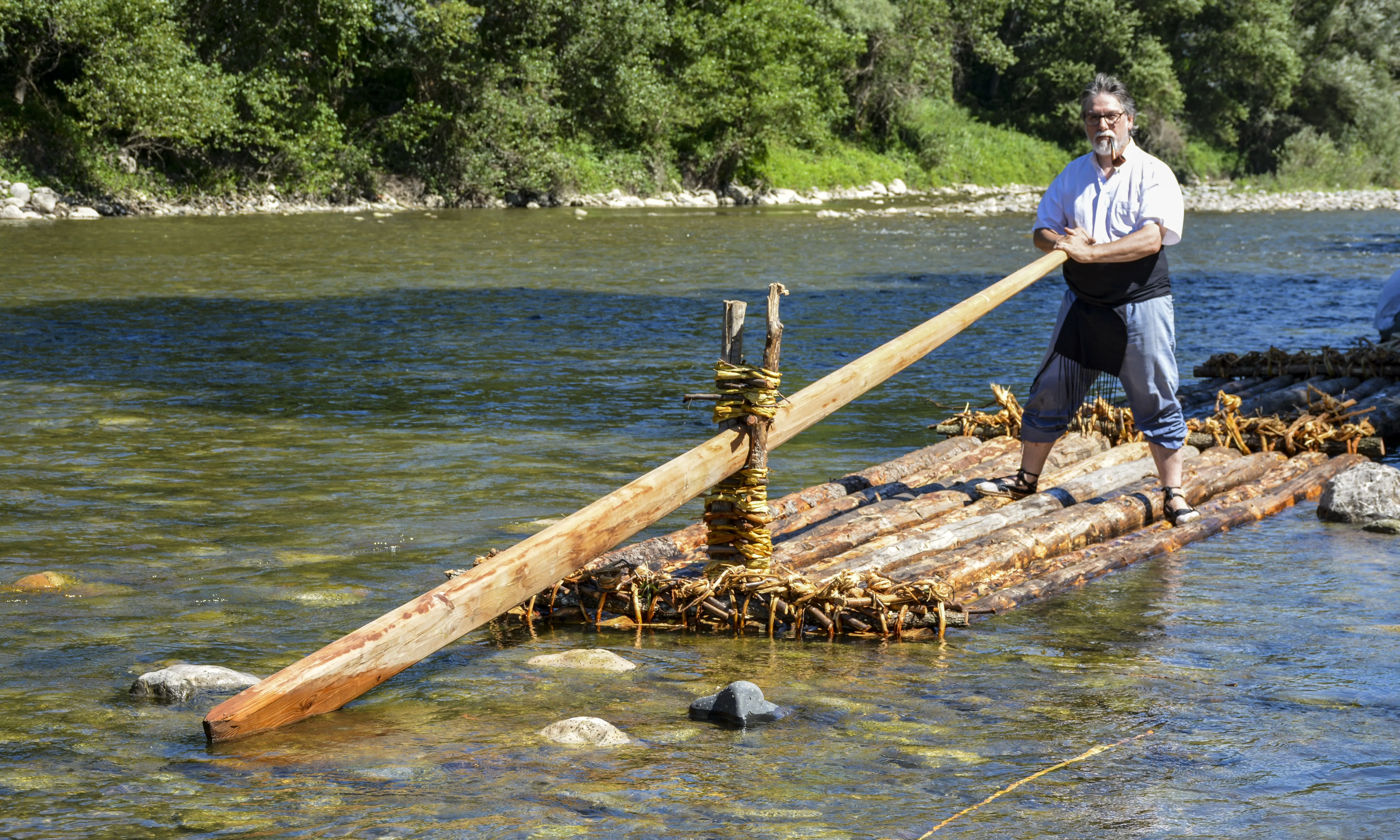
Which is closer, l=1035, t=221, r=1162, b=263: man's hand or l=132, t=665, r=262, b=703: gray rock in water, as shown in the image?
l=132, t=665, r=262, b=703: gray rock in water

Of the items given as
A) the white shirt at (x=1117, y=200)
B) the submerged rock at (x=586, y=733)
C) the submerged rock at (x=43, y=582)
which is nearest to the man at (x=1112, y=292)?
the white shirt at (x=1117, y=200)

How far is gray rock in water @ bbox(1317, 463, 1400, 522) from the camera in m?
7.24

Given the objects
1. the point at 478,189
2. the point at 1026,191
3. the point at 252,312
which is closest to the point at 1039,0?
the point at 1026,191

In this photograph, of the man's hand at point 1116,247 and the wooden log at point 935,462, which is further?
the wooden log at point 935,462

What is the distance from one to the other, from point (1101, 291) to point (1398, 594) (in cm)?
195

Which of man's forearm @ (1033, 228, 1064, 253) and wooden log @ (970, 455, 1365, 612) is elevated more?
man's forearm @ (1033, 228, 1064, 253)

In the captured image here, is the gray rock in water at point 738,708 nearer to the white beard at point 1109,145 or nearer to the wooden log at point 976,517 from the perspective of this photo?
the wooden log at point 976,517

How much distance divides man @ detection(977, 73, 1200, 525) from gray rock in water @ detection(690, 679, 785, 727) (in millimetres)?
3058

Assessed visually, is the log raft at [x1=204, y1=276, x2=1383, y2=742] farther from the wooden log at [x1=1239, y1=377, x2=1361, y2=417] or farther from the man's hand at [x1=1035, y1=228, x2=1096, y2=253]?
the wooden log at [x1=1239, y1=377, x2=1361, y2=417]

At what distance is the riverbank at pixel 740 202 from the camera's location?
31.4 m

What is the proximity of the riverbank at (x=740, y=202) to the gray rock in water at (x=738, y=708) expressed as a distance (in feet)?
75.0

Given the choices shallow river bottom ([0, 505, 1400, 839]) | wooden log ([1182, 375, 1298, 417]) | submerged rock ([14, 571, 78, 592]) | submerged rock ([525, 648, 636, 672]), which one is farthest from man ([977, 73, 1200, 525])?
submerged rock ([14, 571, 78, 592])

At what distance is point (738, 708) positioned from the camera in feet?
14.0

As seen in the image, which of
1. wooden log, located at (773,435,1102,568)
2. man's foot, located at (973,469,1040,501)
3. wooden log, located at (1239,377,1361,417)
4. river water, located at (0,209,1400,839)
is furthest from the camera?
wooden log, located at (1239,377,1361,417)
